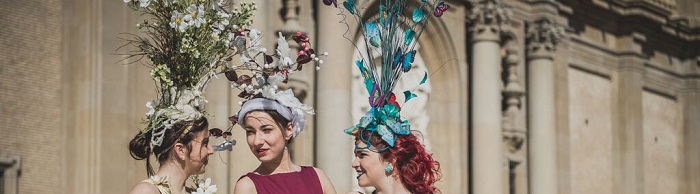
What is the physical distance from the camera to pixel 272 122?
8453mm

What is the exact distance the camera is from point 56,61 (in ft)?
60.2

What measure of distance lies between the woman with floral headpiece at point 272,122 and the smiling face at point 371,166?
0.31 m

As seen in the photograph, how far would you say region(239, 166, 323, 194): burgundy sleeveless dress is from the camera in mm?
8398

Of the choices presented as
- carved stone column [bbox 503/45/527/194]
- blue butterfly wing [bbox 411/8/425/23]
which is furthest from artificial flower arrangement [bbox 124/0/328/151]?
carved stone column [bbox 503/45/527/194]

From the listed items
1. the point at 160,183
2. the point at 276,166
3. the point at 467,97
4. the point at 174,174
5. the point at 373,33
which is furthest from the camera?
the point at 467,97

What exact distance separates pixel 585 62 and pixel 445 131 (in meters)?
5.05

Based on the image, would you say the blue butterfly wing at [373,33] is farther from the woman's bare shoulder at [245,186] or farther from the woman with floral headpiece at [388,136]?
the woman's bare shoulder at [245,186]

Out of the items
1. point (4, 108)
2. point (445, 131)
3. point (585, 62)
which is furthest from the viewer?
point (585, 62)

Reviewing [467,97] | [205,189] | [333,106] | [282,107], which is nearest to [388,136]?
[282,107]

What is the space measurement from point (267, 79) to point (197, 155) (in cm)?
82

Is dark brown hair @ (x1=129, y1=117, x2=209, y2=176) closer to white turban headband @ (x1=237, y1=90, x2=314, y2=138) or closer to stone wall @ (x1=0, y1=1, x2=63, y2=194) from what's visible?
white turban headband @ (x1=237, y1=90, x2=314, y2=138)

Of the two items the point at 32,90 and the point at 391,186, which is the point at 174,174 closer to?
the point at 391,186

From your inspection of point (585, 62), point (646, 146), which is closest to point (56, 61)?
point (585, 62)

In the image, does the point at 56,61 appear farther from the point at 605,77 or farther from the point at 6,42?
the point at 605,77
